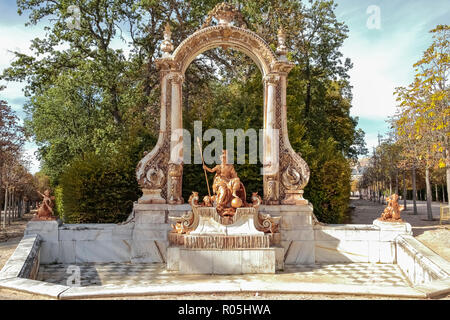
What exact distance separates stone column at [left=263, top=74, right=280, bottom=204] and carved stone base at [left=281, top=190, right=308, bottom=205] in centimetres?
24

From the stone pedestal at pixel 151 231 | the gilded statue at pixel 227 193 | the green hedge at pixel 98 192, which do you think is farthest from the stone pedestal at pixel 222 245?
the green hedge at pixel 98 192

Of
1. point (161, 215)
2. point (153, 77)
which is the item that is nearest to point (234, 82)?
point (153, 77)

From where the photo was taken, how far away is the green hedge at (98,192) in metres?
11.2

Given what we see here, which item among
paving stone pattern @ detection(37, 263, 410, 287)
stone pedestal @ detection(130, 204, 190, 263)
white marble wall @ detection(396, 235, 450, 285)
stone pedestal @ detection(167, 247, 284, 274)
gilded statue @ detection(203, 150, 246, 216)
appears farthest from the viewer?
stone pedestal @ detection(130, 204, 190, 263)

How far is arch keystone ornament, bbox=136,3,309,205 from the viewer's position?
9.91 metres

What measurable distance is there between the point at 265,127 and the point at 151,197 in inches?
142

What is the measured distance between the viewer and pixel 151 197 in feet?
32.0

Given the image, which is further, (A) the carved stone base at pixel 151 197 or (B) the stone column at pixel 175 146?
(B) the stone column at pixel 175 146

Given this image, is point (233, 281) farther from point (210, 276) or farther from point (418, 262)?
point (418, 262)

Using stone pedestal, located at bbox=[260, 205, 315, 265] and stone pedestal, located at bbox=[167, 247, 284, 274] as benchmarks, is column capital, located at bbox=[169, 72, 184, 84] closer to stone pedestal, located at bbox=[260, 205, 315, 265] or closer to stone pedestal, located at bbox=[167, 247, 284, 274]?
stone pedestal, located at bbox=[260, 205, 315, 265]

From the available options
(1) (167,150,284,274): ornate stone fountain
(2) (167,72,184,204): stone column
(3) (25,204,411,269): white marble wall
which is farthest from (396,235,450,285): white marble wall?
(2) (167,72,184,204): stone column

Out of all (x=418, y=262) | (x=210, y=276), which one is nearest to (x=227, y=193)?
(x=210, y=276)

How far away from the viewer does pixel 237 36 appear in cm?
1025

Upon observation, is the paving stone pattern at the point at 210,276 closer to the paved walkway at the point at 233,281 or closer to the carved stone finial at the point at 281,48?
the paved walkway at the point at 233,281
